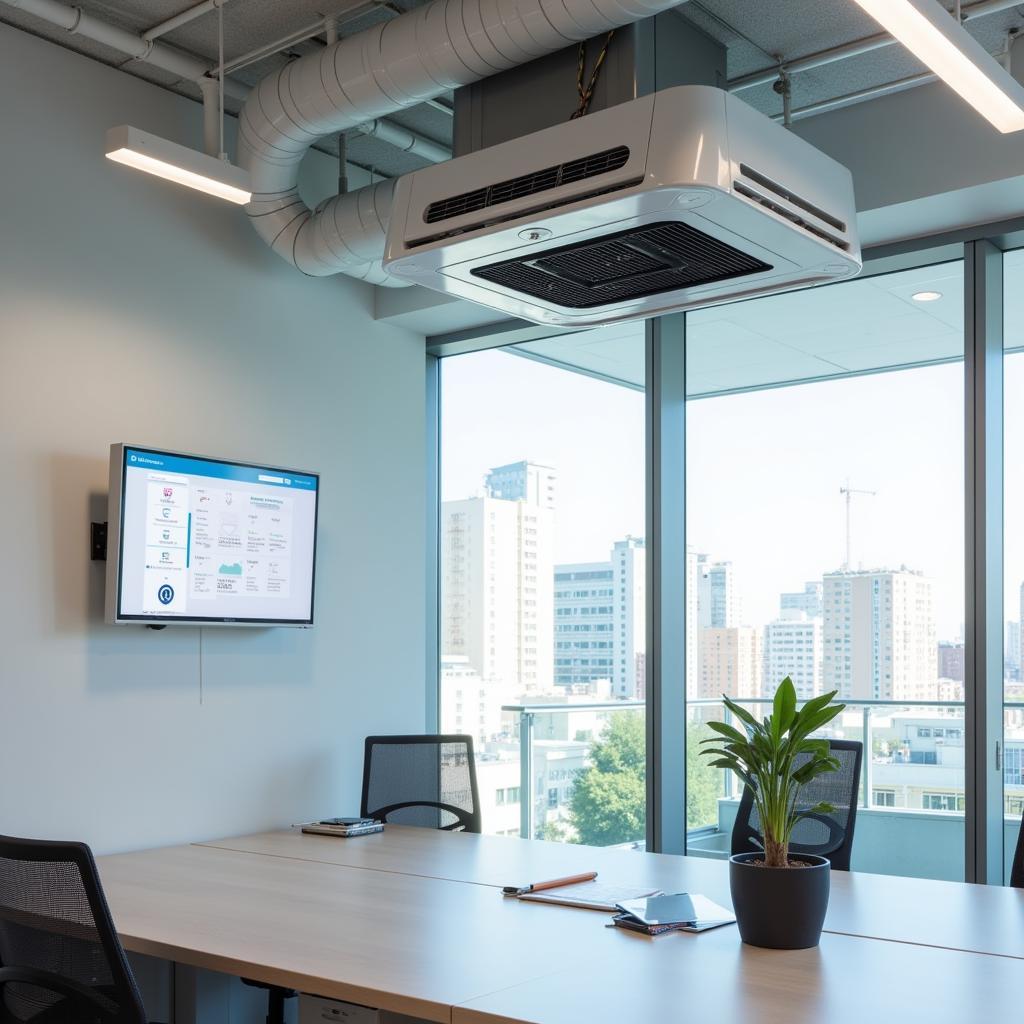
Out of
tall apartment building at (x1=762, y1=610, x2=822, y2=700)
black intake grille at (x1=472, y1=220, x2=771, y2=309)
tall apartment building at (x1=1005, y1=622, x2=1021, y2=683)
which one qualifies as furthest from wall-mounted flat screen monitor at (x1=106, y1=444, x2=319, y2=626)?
tall apartment building at (x1=1005, y1=622, x2=1021, y2=683)

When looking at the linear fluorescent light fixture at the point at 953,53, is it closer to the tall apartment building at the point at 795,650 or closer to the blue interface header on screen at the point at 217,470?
the blue interface header on screen at the point at 217,470

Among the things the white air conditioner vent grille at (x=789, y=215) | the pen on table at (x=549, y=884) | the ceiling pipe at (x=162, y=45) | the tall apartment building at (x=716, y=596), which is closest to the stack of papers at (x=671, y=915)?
the pen on table at (x=549, y=884)

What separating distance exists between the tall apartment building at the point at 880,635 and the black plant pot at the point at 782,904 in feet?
11.1

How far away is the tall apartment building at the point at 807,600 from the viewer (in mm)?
5930

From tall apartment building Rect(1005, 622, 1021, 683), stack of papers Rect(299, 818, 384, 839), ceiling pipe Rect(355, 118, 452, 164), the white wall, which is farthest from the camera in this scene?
tall apartment building Rect(1005, 622, 1021, 683)

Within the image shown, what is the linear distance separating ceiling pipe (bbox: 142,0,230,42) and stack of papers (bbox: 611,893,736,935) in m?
2.74

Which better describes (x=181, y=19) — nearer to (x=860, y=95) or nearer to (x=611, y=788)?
(x=860, y=95)

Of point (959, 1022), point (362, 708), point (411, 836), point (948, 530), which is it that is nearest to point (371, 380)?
point (362, 708)

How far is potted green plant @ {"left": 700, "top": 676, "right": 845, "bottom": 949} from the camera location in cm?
236

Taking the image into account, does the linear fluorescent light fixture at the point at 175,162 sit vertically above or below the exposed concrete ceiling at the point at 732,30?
below

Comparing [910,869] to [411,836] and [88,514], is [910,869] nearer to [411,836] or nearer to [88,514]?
[411,836]

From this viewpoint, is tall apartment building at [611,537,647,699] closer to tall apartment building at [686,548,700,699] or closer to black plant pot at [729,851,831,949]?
tall apartment building at [686,548,700,699]

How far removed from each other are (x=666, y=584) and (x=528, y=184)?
219 cm

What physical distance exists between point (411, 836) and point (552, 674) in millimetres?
1766
